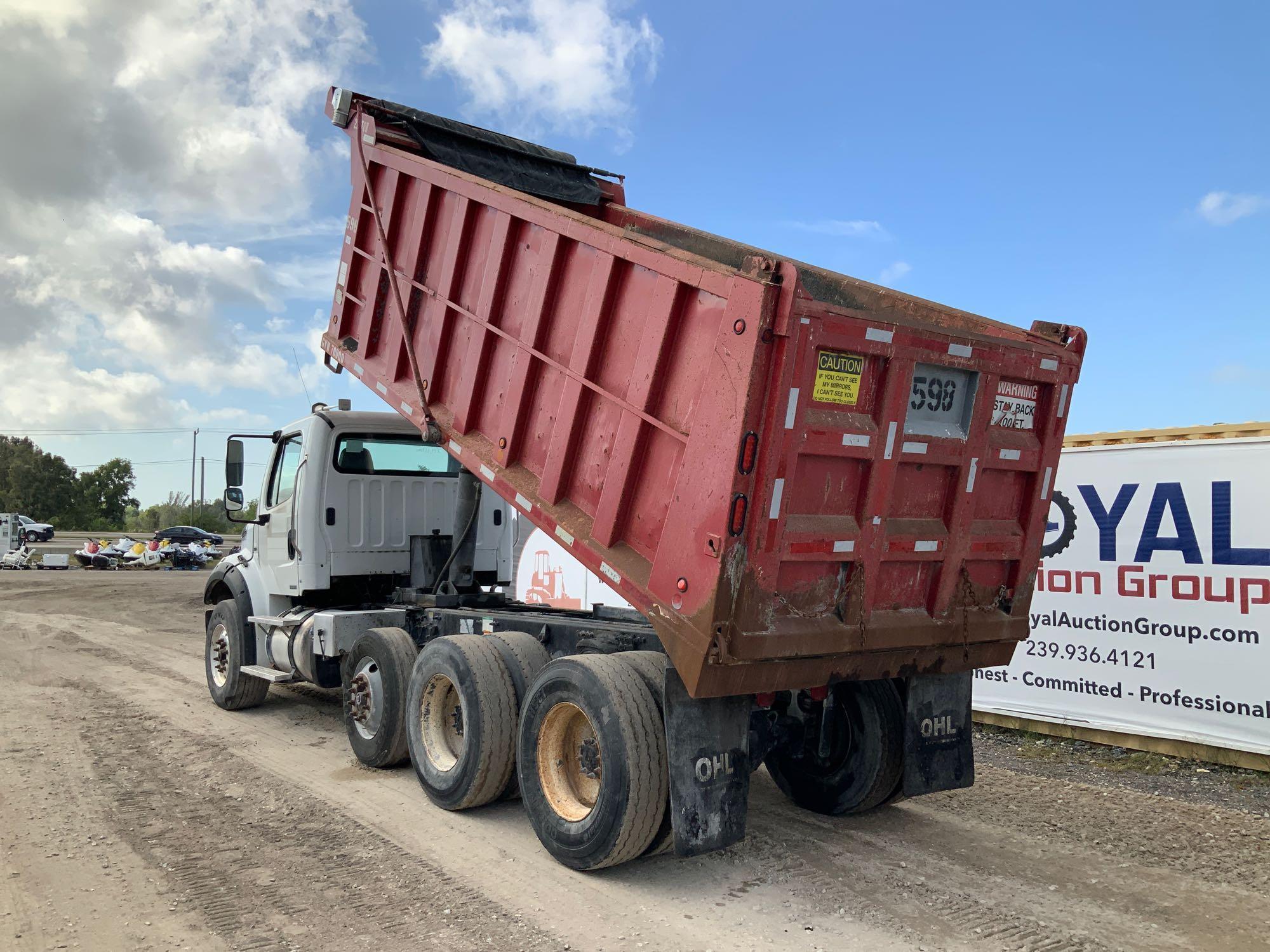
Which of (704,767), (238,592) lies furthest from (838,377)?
(238,592)

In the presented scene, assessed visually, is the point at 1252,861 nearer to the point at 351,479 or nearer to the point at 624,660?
the point at 624,660

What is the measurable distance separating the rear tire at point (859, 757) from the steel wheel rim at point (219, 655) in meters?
5.89

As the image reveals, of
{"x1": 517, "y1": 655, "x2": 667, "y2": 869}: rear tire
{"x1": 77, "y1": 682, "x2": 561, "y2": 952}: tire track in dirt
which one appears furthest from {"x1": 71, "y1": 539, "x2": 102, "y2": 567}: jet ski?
{"x1": 517, "y1": 655, "x2": 667, "y2": 869}: rear tire

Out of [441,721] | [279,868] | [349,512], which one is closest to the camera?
[279,868]

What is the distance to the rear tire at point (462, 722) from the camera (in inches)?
231

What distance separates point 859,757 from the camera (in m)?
6.09

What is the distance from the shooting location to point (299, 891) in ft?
15.8

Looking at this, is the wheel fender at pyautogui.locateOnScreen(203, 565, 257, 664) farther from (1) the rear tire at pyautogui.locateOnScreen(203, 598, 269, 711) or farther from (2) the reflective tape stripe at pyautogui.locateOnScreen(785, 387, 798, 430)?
(2) the reflective tape stripe at pyautogui.locateOnScreen(785, 387, 798, 430)

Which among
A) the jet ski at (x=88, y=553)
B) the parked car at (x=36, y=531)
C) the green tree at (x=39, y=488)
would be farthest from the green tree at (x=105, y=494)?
the jet ski at (x=88, y=553)

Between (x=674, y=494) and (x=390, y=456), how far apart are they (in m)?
4.98

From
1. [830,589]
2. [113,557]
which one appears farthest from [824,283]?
[113,557]

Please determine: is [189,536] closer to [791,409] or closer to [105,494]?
[105,494]

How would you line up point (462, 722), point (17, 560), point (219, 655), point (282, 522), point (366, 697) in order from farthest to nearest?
point (17, 560), point (219, 655), point (282, 522), point (366, 697), point (462, 722)

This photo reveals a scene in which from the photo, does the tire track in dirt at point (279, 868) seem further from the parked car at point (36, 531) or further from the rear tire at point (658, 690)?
the parked car at point (36, 531)
